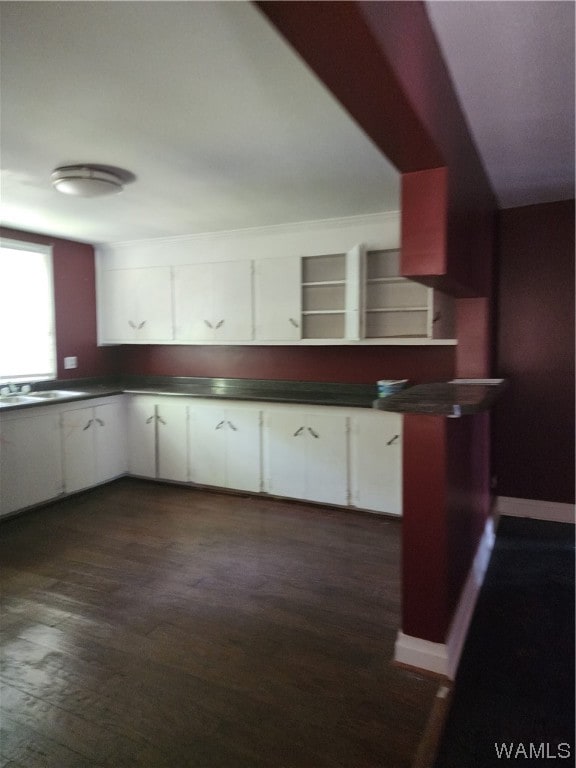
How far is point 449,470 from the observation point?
2.09 meters

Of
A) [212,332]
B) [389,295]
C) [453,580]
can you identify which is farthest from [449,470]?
[212,332]

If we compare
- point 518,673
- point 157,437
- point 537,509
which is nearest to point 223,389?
point 157,437

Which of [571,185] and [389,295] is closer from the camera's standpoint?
[571,185]

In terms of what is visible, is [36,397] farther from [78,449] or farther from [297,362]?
[297,362]

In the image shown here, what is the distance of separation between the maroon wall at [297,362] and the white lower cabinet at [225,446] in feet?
1.98

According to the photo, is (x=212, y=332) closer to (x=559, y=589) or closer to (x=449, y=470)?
(x=449, y=470)

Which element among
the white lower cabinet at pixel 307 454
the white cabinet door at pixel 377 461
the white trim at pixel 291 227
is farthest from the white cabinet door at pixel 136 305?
the white cabinet door at pixel 377 461

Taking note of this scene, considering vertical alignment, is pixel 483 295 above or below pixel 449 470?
above

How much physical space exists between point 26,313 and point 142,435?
→ 1.45 m

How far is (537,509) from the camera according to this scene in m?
3.75

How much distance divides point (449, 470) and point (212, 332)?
2784 mm

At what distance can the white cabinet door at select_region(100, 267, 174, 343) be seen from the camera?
4.60 meters

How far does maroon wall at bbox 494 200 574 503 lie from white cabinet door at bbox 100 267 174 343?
2.89 metres

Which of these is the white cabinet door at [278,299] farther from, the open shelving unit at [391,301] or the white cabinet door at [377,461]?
the white cabinet door at [377,461]
